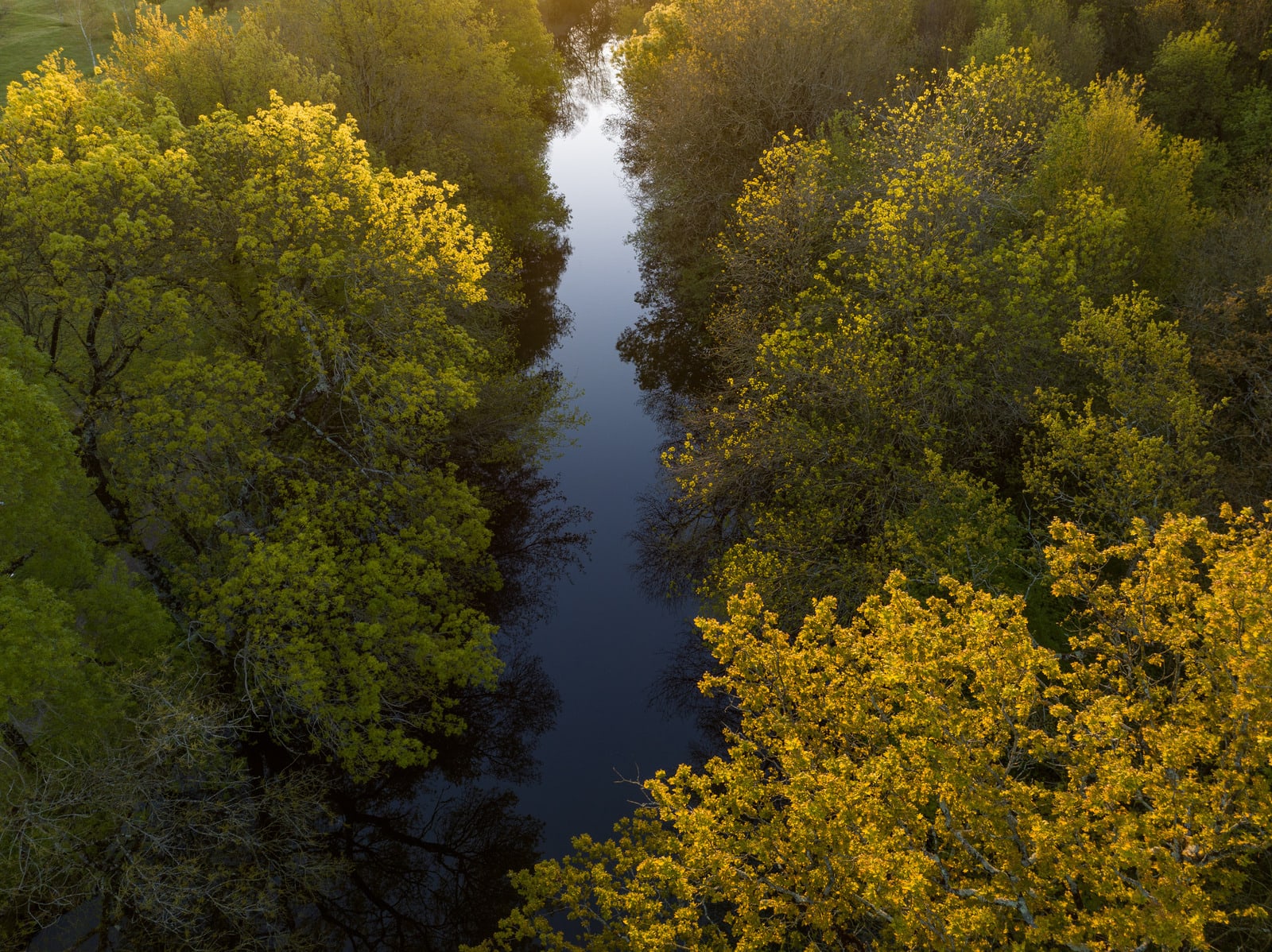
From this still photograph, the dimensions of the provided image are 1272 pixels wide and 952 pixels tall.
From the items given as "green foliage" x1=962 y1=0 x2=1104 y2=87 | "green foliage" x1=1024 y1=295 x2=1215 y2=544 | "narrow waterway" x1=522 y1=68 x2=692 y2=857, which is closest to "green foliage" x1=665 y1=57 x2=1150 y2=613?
"green foliage" x1=1024 y1=295 x2=1215 y2=544

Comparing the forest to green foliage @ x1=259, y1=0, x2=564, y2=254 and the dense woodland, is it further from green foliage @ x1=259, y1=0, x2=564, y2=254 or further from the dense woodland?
green foliage @ x1=259, y1=0, x2=564, y2=254

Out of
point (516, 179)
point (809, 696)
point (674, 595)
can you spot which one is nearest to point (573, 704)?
point (674, 595)

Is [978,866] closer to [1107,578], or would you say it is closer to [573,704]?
[1107,578]

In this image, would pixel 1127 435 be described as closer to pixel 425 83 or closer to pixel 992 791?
pixel 992 791

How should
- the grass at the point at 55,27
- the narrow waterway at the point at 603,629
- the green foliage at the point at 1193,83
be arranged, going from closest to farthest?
the narrow waterway at the point at 603,629 → the green foliage at the point at 1193,83 → the grass at the point at 55,27

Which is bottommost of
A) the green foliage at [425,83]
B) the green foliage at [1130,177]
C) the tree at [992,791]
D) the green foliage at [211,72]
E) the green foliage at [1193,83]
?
the tree at [992,791]

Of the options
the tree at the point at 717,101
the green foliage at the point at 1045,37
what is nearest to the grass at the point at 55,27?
the tree at the point at 717,101

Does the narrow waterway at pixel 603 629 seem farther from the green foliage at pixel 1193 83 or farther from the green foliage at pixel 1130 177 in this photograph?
the green foliage at pixel 1193 83

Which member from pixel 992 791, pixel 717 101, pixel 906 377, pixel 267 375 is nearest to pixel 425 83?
pixel 717 101
